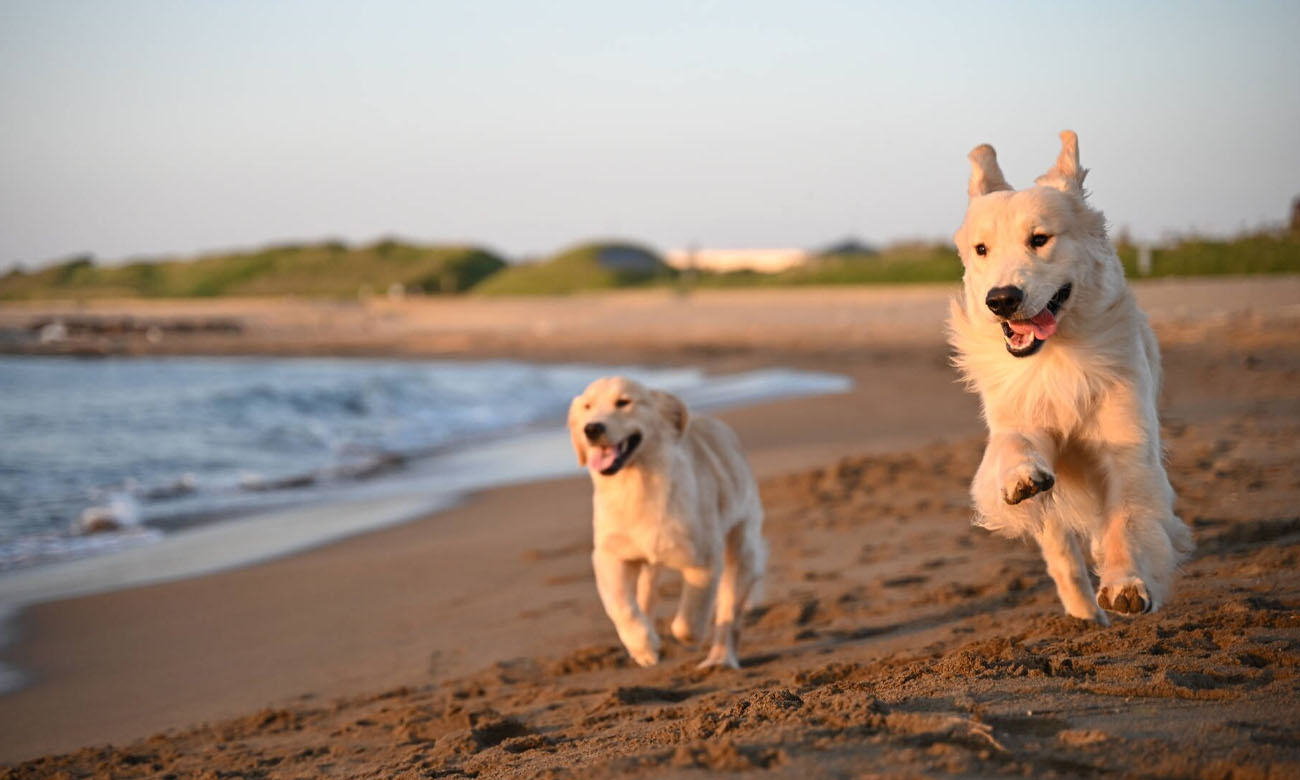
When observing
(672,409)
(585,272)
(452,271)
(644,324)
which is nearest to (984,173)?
(672,409)

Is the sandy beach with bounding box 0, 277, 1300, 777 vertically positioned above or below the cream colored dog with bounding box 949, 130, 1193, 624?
below

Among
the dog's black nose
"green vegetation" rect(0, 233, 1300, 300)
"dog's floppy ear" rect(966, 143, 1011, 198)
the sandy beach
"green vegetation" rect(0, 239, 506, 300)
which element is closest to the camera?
the sandy beach

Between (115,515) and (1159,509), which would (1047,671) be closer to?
(1159,509)

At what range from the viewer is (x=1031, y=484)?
3.78m

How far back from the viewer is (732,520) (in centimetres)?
599

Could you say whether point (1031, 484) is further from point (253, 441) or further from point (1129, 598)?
point (253, 441)

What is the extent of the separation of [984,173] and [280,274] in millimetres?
82095

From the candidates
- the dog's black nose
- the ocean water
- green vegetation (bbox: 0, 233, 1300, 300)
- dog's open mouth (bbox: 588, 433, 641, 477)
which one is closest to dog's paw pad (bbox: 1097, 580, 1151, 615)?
the dog's black nose

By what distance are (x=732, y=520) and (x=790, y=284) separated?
37686 millimetres

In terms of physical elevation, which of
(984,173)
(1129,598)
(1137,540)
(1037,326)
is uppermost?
(984,173)

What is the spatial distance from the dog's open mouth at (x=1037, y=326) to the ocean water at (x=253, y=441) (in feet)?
23.5

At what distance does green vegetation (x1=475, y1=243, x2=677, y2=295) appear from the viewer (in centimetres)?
5766

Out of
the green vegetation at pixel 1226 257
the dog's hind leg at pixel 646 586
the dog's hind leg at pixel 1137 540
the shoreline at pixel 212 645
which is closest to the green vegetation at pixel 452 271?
the green vegetation at pixel 1226 257

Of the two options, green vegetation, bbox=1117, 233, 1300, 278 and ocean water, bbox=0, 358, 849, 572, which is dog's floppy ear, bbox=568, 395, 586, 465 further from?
green vegetation, bbox=1117, 233, 1300, 278
